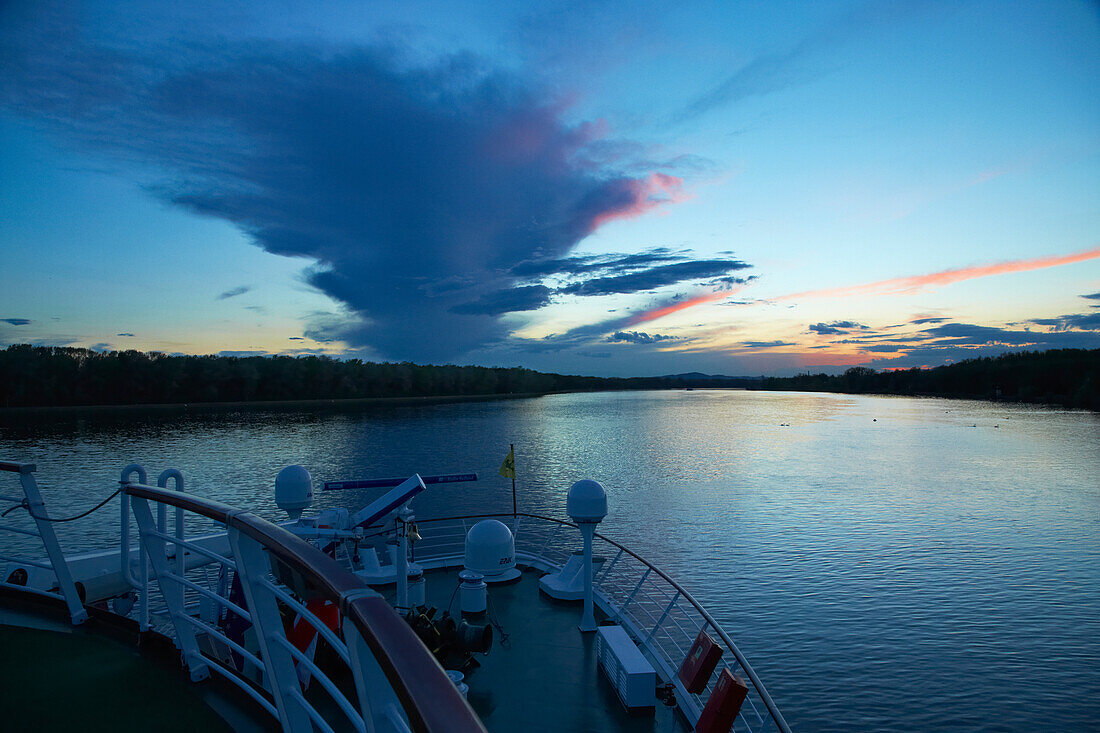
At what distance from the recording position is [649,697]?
7801 mm

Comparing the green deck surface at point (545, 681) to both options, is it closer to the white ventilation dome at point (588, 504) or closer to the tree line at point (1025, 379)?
the white ventilation dome at point (588, 504)

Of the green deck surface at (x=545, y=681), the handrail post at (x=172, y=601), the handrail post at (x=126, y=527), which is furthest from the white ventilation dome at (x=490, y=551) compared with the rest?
the handrail post at (x=172, y=601)

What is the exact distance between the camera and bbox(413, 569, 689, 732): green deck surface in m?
7.70

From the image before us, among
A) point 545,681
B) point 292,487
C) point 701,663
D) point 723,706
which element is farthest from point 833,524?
point 292,487

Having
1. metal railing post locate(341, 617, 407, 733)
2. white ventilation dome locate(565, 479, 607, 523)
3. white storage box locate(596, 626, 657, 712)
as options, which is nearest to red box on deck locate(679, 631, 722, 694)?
white storage box locate(596, 626, 657, 712)

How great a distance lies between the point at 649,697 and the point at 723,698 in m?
1.59

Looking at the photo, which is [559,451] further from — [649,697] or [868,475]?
[649,697]

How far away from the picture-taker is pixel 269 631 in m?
2.61

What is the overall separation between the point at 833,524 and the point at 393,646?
3417cm

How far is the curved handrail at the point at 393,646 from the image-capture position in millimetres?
1196

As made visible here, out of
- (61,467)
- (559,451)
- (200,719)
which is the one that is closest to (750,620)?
(200,719)

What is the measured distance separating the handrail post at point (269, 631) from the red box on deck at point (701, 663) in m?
6.21

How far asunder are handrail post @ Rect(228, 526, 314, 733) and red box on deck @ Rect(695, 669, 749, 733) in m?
5.34

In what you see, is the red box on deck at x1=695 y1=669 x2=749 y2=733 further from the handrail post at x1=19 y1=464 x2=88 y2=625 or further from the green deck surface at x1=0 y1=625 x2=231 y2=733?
the handrail post at x1=19 y1=464 x2=88 y2=625
